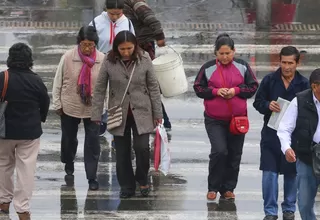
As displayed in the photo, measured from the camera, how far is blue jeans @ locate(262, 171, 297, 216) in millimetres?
9062

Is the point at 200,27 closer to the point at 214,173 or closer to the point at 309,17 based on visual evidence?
the point at 309,17

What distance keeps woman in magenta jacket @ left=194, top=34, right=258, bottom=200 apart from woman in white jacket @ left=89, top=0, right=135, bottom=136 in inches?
68.6

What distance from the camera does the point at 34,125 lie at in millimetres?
8812

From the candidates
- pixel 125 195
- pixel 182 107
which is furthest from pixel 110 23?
pixel 182 107

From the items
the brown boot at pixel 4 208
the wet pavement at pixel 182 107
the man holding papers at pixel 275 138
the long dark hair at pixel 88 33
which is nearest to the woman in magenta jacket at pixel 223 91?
the man holding papers at pixel 275 138

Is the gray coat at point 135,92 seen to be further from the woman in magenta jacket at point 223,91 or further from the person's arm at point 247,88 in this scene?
the person's arm at point 247,88

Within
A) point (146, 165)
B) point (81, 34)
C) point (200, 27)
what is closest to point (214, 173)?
point (146, 165)

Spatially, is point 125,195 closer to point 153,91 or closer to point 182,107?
point 153,91

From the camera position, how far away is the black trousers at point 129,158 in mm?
9633

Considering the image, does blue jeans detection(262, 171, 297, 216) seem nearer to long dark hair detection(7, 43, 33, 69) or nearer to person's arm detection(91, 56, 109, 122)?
person's arm detection(91, 56, 109, 122)

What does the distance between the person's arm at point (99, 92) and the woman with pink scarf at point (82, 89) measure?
0.39 m

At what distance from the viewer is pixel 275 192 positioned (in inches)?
358

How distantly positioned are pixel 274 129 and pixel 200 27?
9.88m

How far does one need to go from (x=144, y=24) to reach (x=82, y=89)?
1923 mm
